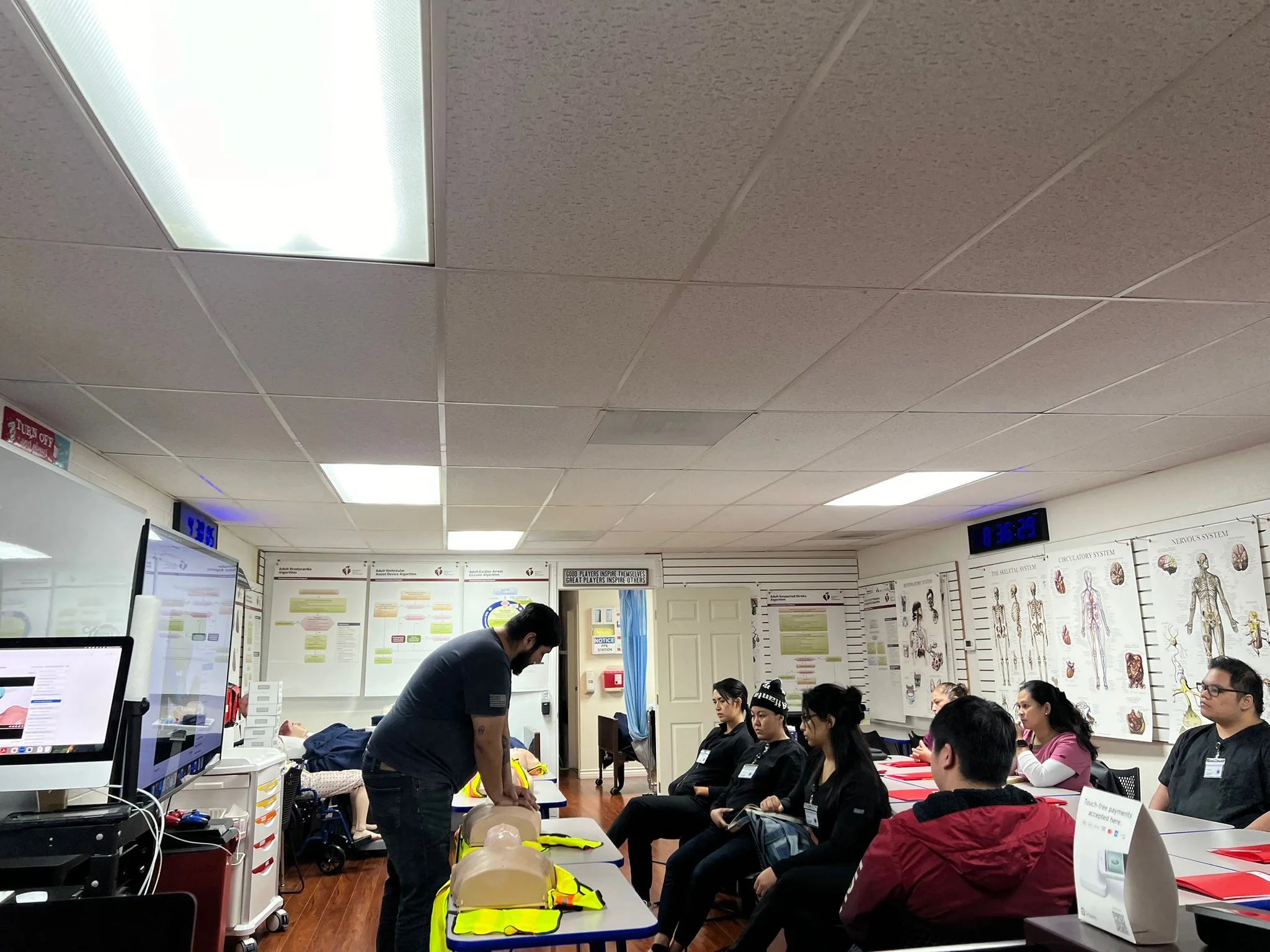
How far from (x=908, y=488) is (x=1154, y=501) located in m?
1.59

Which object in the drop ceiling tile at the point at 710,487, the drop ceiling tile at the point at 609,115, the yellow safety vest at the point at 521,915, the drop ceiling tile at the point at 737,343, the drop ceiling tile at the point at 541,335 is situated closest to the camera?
the drop ceiling tile at the point at 609,115

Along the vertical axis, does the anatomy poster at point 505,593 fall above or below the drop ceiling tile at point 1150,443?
below

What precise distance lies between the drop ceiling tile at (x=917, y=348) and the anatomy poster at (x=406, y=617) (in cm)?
610

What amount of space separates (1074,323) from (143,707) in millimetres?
3262

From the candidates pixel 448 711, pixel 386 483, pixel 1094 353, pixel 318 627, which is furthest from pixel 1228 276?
pixel 318 627

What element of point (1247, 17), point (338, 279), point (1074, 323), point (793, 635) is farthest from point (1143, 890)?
point (793, 635)

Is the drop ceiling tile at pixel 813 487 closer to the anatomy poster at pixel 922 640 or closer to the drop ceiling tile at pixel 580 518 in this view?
the drop ceiling tile at pixel 580 518

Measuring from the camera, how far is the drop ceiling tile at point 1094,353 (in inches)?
118

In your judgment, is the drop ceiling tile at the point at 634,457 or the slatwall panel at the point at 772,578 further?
the slatwall panel at the point at 772,578

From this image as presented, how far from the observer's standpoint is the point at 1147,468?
5602 mm

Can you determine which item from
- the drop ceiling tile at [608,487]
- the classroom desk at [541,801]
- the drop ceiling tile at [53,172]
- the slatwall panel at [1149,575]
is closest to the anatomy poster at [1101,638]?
the slatwall panel at [1149,575]

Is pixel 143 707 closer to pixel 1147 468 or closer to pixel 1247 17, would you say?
pixel 1247 17

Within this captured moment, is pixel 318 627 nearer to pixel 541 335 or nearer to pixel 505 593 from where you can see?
pixel 505 593

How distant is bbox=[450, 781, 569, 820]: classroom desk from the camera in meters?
4.43
